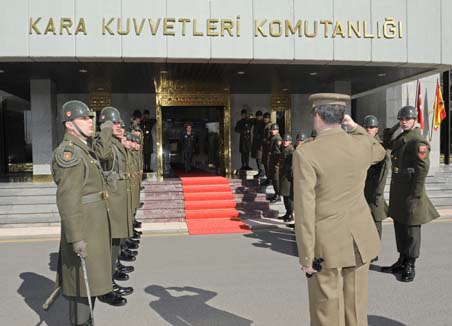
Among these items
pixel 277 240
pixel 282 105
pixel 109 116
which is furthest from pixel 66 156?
pixel 282 105

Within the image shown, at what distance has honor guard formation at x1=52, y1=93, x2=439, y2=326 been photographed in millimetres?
2422

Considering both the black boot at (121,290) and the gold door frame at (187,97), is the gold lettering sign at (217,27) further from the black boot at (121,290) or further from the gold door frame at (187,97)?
the black boot at (121,290)

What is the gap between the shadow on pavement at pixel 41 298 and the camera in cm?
383

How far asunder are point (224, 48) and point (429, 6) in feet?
16.6

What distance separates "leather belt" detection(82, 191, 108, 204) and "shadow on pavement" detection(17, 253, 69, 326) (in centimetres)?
133

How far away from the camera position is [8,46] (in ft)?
26.8

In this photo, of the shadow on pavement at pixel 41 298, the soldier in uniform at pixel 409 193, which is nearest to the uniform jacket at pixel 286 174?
the soldier in uniform at pixel 409 193

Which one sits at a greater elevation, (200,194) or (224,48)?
(224,48)

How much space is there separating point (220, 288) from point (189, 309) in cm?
66

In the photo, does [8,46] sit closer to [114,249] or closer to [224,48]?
[224,48]

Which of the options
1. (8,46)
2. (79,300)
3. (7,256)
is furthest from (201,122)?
(79,300)

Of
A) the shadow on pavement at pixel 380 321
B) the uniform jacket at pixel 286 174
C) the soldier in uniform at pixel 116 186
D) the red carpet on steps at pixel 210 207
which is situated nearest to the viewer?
the shadow on pavement at pixel 380 321

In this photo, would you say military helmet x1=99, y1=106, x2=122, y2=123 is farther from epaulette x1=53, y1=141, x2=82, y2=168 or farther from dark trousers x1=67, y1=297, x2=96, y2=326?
dark trousers x1=67, y1=297, x2=96, y2=326

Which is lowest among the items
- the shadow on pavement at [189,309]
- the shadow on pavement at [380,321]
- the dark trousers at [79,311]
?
the shadow on pavement at [189,309]
